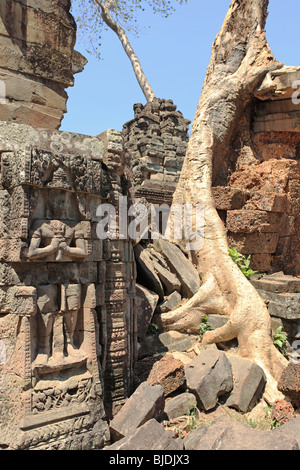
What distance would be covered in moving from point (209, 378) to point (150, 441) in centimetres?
134

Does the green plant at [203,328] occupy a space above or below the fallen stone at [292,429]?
above

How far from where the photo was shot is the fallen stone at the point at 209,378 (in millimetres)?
4031

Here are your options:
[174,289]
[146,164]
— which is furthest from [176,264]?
[146,164]

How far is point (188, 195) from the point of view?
664cm

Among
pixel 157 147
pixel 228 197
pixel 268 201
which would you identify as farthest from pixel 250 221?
pixel 157 147

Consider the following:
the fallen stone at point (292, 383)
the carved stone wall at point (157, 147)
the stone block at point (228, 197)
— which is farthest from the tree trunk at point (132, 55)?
the fallen stone at point (292, 383)

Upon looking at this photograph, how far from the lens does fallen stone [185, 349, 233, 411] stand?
13.2 ft

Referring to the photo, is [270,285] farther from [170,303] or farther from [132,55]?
[132,55]

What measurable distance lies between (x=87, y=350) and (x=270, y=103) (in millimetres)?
5696

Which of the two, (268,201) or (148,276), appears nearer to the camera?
(148,276)

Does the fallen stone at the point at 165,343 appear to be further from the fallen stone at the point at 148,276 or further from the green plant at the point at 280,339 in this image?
the green plant at the point at 280,339

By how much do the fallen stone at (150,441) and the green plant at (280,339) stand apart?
2.59 metres

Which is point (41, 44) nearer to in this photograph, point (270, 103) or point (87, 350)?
point (87, 350)

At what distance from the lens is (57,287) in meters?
3.54
